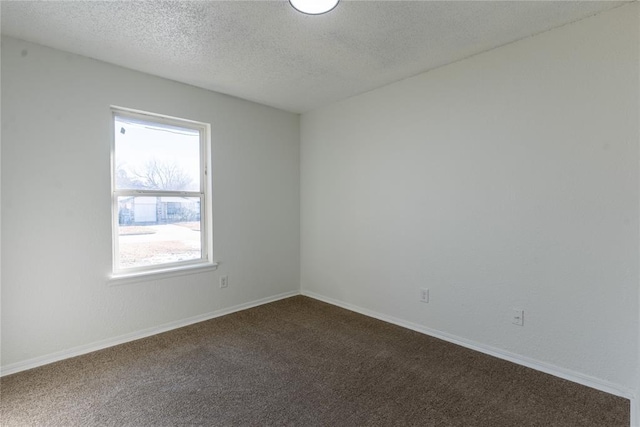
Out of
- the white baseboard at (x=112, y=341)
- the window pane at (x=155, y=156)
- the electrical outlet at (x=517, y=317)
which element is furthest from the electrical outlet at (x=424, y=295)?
the window pane at (x=155, y=156)

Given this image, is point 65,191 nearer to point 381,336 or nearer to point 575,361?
point 381,336

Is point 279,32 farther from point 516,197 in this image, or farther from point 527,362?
point 527,362

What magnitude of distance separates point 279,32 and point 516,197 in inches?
84.1

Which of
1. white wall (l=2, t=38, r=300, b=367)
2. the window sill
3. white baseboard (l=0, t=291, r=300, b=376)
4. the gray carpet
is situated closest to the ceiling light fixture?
white wall (l=2, t=38, r=300, b=367)

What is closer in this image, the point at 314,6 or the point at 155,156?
the point at 314,6

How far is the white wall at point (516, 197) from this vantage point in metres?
2.02

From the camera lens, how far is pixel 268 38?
2324 millimetres

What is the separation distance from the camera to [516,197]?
2.43 meters

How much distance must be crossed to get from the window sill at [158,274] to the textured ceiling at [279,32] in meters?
1.85

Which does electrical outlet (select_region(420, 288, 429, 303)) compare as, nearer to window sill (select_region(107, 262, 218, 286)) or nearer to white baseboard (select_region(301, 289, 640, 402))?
white baseboard (select_region(301, 289, 640, 402))

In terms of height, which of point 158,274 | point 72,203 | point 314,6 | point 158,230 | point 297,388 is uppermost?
point 314,6

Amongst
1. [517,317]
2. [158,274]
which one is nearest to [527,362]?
[517,317]

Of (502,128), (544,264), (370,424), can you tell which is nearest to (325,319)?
(370,424)

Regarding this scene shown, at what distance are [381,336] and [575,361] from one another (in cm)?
141
